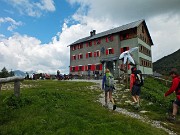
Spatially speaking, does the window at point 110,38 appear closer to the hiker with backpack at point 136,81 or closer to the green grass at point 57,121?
the hiker with backpack at point 136,81

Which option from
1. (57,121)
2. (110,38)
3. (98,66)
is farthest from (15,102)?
(98,66)

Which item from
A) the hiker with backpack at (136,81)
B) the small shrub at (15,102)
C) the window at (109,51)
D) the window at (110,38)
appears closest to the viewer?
the small shrub at (15,102)

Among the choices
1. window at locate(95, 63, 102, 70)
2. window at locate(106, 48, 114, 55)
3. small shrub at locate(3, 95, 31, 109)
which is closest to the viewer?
small shrub at locate(3, 95, 31, 109)

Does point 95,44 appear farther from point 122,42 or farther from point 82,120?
point 82,120

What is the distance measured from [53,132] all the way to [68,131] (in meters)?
0.45

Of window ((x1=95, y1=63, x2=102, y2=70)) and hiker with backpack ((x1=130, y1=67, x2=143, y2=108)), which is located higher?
window ((x1=95, y1=63, x2=102, y2=70))

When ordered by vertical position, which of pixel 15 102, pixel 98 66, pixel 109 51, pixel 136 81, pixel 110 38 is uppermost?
pixel 110 38

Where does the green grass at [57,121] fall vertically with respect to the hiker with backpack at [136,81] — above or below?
below

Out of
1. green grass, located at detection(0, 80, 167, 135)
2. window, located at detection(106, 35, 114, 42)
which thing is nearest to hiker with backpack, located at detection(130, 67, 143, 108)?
green grass, located at detection(0, 80, 167, 135)

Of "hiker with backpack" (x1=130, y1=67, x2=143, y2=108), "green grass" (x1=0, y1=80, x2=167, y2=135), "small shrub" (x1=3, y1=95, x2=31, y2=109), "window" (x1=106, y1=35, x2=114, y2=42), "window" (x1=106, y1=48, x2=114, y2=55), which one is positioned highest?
"window" (x1=106, y1=35, x2=114, y2=42)

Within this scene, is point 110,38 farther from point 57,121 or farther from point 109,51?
point 57,121

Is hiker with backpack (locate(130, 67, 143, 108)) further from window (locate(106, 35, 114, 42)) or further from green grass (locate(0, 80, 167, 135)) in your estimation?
window (locate(106, 35, 114, 42))

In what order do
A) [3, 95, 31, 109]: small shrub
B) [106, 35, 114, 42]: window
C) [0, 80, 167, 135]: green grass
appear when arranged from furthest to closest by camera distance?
[106, 35, 114, 42]: window, [3, 95, 31, 109]: small shrub, [0, 80, 167, 135]: green grass

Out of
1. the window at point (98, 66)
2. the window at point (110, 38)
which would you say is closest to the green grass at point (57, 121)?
the window at point (110, 38)
